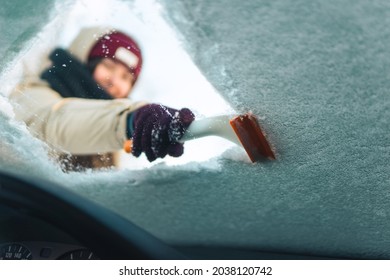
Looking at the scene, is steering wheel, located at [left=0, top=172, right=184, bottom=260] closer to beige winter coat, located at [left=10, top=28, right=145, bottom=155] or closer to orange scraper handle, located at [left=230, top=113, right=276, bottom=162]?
beige winter coat, located at [left=10, top=28, right=145, bottom=155]

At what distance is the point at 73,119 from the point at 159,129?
0.68 feet

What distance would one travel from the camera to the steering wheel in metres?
1.13

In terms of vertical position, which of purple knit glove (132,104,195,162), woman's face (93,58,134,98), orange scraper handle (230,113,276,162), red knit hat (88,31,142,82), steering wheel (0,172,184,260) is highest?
red knit hat (88,31,142,82)

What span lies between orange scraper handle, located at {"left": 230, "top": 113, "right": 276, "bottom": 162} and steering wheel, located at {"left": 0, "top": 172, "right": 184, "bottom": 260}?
0.96 feet

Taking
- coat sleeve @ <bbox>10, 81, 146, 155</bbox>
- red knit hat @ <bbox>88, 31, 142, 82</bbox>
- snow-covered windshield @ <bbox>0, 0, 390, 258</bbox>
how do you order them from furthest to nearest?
coat sleeve @ <bbox>10, 81, 146, 155</bbox>
red knit hat @ <bbox>88, 31, 142, 82</bbox>
snow-covered windshield @ <bbox>0, 0, 390, 258</bbox>

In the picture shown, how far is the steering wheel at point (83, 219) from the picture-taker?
3.71 feet

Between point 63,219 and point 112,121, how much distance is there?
0.82 ft

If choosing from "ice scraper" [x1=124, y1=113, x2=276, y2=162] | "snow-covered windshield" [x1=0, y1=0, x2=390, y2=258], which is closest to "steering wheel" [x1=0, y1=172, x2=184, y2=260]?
"snow-covered windshield" [x1=0, y1=0, x2=390, y2=258]

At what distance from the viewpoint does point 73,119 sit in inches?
47.6

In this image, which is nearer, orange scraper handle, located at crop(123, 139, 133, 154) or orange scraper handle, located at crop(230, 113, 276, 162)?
orange scraper handle, located at crop(230, 113, 276, 162)

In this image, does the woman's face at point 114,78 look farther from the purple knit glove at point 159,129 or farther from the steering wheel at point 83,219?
the steering wheel at point 83,219

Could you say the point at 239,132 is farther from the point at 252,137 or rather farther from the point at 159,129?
the point at 159,129

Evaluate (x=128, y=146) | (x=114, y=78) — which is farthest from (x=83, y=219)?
(x=114, y=78)
